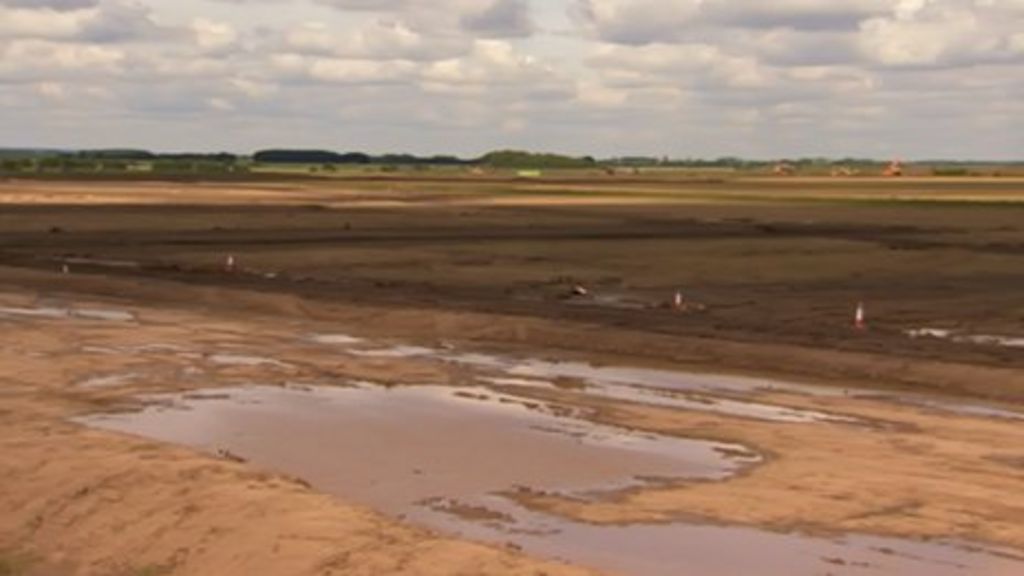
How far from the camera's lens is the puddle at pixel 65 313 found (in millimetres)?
31641

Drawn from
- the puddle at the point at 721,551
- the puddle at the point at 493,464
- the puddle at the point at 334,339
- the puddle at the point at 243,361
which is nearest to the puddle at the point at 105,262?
the puddle at the point at 334,339

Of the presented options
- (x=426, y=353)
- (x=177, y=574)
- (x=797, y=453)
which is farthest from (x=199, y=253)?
(x=177, y=574)

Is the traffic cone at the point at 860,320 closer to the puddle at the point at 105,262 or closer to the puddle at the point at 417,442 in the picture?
the puddle at the point at 417,442

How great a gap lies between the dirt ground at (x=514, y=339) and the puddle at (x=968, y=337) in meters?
0.41

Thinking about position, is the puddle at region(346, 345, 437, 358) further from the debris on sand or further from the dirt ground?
the debris on sand

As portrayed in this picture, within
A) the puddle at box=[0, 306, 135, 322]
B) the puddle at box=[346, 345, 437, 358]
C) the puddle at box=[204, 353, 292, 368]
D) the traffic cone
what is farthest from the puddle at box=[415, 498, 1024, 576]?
the puddle at box=[0, 306, 135, 322]

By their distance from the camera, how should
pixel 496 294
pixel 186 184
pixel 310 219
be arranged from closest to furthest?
pixel 496 294 < pixel 310 219 < pixel 186 184

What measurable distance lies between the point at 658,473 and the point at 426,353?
1116 cm

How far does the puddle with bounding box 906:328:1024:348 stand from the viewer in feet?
91.7

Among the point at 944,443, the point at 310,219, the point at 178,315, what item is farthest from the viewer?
the point at 310,219

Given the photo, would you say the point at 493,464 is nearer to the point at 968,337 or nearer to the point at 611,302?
the point at 968,337

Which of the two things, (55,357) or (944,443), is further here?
(55,357)

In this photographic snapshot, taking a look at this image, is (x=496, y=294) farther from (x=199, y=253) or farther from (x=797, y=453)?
(x=797, y=453)

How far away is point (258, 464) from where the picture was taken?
16.3 metres
